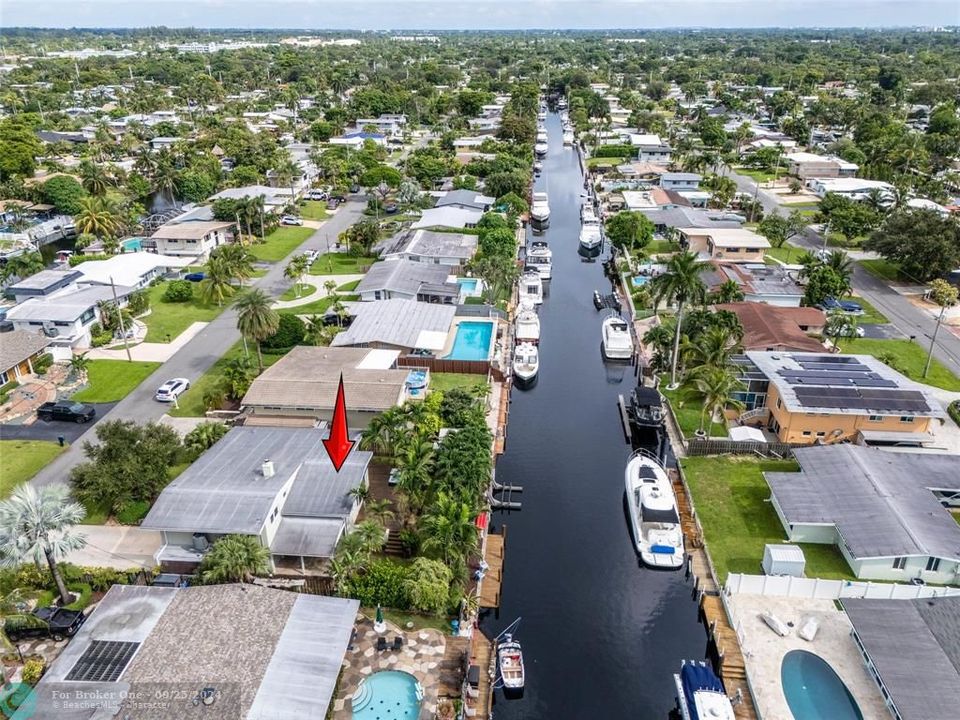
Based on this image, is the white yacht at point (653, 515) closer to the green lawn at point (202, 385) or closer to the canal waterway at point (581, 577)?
the canal waterway at point (581, 577)

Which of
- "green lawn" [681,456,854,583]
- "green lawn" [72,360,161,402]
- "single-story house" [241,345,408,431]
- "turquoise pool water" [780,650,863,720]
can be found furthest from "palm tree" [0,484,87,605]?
"turquoise pool water" [780,650,863,720]

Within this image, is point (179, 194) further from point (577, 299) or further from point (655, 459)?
point (655, 459)

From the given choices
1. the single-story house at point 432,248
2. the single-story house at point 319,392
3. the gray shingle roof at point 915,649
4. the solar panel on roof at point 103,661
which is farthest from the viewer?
the single-story house at point 432,248

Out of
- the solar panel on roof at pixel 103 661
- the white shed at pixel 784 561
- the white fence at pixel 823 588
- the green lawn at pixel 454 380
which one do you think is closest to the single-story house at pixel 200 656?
the solar panel on roof at pixel 103 661

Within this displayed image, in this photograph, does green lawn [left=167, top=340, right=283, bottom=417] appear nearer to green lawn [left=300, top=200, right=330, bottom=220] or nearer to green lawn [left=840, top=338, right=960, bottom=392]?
green lawn [left=300, top=200, right=330, bottom=220]

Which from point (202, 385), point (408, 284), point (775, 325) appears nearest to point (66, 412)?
point (202, 385)

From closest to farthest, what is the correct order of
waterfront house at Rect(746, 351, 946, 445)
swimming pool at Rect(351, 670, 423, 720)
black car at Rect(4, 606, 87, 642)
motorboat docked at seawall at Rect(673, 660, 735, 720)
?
swimming pool at Rect(351, 670, 423, 720), motorboat docked at seawall at Rect(673, 660, 735, 720), black car at Rect(4, 606, 87, 642), waterfront house at Rect(746, 351, 946, 445)

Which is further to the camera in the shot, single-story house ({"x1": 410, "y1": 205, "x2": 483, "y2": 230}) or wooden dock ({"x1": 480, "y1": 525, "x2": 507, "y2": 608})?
single-story house ({"x1": 410, "y1": 205, "x2": 483, "y2": 230})
